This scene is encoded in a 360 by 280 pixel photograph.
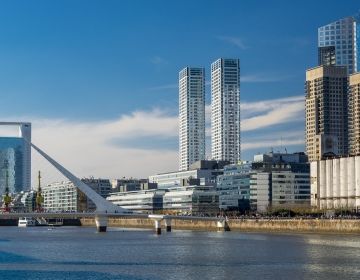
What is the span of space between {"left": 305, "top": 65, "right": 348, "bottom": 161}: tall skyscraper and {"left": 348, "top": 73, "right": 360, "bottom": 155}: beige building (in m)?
1.63

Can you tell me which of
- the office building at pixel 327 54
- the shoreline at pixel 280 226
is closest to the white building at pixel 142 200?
the shoreline at pixel 280 226

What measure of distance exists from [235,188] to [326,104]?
40.9 meters

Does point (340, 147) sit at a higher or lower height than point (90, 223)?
higher

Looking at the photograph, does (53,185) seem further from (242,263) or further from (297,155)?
(242,263)

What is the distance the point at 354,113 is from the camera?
15938 cm

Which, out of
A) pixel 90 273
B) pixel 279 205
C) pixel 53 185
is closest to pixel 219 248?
pixel 90 273

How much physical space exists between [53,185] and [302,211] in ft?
307

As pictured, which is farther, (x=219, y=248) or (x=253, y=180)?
(x=253, y=180)

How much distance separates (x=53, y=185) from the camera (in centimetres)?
18750

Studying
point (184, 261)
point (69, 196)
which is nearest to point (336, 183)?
point (184, 261)

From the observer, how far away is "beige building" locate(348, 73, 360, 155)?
15500 cm

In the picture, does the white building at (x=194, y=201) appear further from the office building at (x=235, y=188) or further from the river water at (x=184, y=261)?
the river water at (x=184, y=261)

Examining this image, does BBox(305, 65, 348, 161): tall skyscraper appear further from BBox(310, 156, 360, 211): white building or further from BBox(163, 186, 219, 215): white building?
BBox(310, 156, 360, 211): white building

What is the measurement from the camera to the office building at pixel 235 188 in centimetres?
12538
